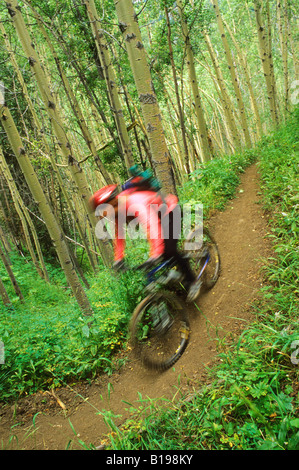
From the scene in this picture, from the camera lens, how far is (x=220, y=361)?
9.39ft

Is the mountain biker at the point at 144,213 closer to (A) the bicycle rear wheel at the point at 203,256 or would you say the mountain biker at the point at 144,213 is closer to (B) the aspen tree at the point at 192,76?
(A) the bicycle rear wheel at the point at 203,256

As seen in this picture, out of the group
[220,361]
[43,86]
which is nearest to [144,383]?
[220,361]

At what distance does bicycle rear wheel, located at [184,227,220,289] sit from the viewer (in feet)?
13.6

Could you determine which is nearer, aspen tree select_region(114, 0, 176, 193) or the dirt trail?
the dirt trail

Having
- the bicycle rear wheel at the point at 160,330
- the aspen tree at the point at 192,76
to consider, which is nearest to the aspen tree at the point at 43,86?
the bicycle rear wheel at the point at 160,330

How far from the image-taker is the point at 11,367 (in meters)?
3.78

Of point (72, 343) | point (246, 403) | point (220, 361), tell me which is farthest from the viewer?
point (72, 343)

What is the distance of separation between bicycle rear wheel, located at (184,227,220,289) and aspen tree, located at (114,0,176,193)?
811 mm

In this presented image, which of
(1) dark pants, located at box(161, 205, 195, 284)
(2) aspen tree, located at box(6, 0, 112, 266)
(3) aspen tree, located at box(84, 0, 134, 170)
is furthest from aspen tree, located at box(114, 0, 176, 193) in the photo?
(3) aspen tree, located at box(84, 0, 134, 170)

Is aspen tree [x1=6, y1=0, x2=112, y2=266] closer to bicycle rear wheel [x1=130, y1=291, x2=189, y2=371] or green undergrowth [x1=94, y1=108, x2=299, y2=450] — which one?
bicycle rear wheel [x1=130, y1=291, x2=189, y2=371]

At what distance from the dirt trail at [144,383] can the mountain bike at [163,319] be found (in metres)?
0.16

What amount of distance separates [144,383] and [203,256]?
6.17ft

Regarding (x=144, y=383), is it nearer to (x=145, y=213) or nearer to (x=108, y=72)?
(x=145, y=213)
